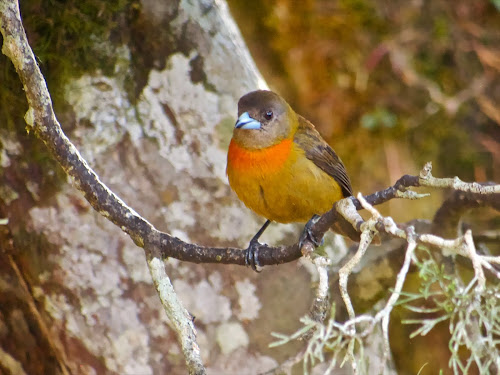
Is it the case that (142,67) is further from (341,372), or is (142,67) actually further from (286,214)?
(341,372)

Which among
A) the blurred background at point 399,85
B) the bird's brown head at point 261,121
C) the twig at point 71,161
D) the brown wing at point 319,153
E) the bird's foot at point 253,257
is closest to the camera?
the twig at point 71,161

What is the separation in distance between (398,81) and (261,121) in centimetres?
276

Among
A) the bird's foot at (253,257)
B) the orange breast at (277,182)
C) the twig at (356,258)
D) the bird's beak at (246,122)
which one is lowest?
the twig at (356,258)

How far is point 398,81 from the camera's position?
596cm

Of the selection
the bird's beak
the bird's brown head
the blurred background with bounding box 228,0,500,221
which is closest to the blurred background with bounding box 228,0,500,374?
the blurred background with bounding box 228,0,500,221

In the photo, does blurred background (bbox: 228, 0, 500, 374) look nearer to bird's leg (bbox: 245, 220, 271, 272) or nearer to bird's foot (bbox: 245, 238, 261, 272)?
bird's leg (bbox: 245, 220, 271, 272)

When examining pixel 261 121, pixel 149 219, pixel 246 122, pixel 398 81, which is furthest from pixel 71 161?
pixel 398 81

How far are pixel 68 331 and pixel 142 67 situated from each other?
1430 millimetres

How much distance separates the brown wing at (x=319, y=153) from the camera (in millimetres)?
3639

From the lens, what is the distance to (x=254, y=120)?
137 inches

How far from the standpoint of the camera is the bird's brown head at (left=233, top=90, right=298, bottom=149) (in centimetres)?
347

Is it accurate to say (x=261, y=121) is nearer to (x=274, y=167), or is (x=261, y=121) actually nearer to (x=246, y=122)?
(x=246, y=122)

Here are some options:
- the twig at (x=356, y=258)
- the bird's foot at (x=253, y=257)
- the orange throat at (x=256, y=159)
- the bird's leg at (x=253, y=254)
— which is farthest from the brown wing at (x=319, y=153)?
the twig at (x=356, y=258)

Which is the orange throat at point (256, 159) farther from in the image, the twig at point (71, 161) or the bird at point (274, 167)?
the twig at point (71, 161)
